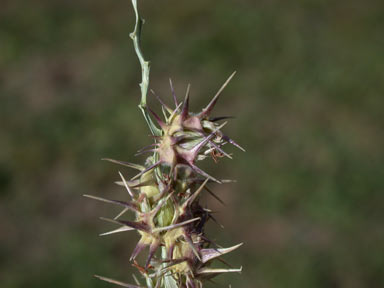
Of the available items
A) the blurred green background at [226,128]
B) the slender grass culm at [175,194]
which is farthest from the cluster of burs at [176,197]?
the blurred green background at [226,128]

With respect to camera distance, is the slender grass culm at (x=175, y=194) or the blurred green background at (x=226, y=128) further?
the blurred green background at (x=226, y=128)

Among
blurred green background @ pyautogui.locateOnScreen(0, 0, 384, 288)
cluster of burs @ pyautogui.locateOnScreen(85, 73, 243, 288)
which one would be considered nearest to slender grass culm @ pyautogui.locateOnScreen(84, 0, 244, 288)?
cluster of burs @ pyautogui.locateOnScreen(85, 73, 243, 288)

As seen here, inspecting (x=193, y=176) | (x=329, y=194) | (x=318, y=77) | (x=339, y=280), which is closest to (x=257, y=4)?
(x=318, y=77)

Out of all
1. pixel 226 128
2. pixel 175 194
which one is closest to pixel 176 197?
pixel 175 194

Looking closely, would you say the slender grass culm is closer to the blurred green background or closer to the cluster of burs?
the cluster of burs

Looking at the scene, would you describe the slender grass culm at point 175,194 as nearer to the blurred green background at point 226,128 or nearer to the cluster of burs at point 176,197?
the cluster of burs at point 176,197

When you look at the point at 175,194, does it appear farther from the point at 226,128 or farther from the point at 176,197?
the point at 226,128
